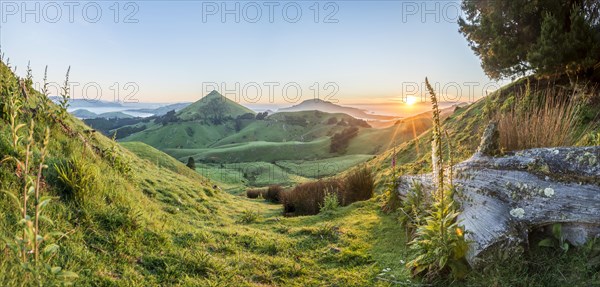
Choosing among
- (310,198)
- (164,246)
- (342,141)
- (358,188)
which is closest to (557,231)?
(164,246)

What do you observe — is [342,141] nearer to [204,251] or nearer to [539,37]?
[539,37]

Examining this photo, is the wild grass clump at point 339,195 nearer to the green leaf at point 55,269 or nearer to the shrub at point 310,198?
the shrub at point 310,198

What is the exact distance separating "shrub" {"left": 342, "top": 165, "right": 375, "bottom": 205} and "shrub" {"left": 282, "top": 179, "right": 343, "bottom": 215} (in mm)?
→ 366

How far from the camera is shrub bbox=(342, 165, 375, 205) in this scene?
12.5 m

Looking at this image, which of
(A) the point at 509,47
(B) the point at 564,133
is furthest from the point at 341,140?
(B) the point at 564,133

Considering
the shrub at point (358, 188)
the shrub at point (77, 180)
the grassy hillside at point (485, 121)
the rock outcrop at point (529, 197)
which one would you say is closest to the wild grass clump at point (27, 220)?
the shrub at point (77, 180)

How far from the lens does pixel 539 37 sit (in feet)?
55.6

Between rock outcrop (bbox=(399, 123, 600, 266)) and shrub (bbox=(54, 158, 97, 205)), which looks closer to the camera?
rock outcrop (bbox=(399, 123, 600, 266))

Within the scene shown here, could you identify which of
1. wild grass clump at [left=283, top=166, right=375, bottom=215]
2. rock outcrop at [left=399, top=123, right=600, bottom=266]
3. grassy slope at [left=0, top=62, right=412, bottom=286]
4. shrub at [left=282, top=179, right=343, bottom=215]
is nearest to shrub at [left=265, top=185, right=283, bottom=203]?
shrub at [left=282, top=179, right=343, bottom=215]

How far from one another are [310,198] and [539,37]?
15187 mm

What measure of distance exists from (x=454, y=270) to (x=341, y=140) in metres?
115

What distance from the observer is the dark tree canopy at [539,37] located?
48.9 feet

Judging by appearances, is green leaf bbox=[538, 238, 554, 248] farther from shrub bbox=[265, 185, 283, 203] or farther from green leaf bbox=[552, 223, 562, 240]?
shrub bbox=[265, 185, 283, 203]

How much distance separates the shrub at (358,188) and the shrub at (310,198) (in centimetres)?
37
